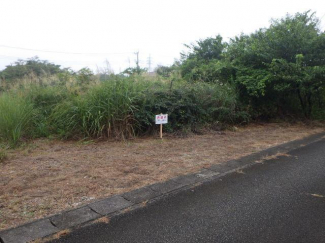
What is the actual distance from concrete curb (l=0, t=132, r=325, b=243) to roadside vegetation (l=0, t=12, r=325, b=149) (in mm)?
2665

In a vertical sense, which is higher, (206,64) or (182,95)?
(206,64)

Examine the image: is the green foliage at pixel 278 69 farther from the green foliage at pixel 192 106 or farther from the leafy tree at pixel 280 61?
the green foliage at pixel 192 106

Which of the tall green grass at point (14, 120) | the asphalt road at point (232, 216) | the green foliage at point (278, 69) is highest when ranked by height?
the green foliage at point (278, 69)

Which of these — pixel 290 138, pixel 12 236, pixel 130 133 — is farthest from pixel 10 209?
pixel 290 138

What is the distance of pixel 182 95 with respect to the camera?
7.00m

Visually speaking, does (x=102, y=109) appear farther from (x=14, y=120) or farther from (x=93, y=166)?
(x=93, y=166)

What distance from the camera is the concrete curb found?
2354 mm

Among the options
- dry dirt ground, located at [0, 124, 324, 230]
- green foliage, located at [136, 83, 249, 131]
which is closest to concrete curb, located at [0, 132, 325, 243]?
dry dirt ground, located at [0, 124, 324, 230]

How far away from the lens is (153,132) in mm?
6656

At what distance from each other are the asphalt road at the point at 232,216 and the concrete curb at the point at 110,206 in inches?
5.8

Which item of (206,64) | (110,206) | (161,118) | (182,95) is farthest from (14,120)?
(206,64)

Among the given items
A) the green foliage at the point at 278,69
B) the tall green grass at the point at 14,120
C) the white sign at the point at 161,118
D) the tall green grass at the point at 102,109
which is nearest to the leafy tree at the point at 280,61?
the green foliage at the point at 278,69

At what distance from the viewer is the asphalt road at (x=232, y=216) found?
93.1 inches

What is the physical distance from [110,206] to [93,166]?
1.44 metres
